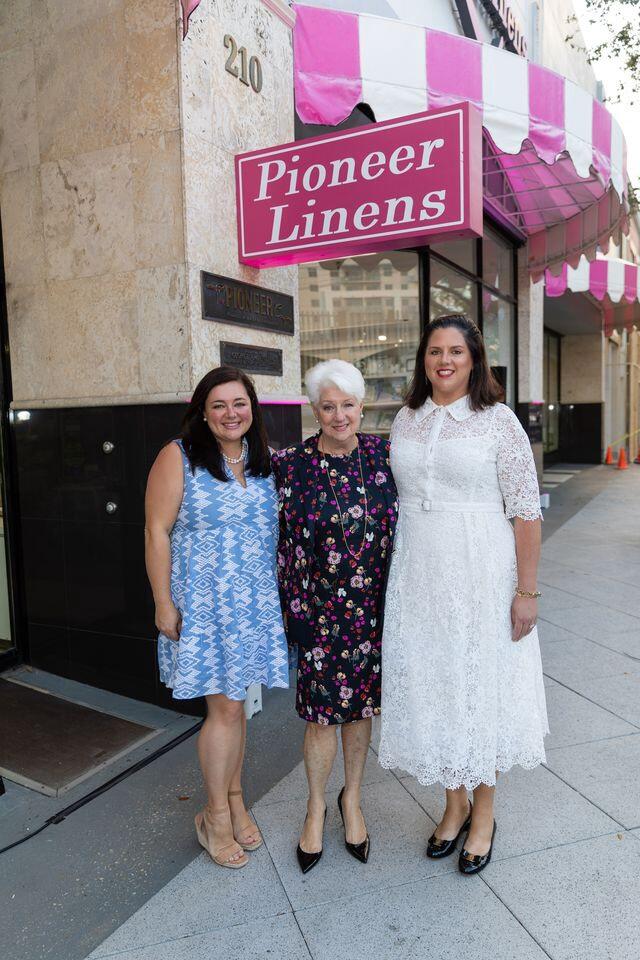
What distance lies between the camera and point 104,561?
12.4 feet

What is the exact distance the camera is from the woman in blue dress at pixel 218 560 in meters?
2.31

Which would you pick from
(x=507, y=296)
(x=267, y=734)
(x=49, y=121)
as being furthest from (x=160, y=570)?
(x=507, y=296)

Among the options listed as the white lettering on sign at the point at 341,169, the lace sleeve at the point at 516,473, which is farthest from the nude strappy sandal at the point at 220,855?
the white lettering on sign at the point at 341,169

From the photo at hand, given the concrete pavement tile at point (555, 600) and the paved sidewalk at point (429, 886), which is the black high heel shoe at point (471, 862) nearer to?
the paved sidewalk at point (429, 886)

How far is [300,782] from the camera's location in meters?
2.97

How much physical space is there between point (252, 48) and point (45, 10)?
1.09m

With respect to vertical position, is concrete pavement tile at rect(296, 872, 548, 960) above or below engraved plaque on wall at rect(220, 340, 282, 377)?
below

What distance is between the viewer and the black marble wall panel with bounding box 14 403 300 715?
11.9ft

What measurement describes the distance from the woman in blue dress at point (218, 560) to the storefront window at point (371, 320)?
3560 mm

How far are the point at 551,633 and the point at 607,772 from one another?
6.30 ft

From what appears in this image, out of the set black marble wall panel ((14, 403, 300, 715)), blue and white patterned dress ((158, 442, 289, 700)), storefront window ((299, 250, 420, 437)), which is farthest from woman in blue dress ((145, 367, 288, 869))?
storefront window ((299, 250, 420, 437))

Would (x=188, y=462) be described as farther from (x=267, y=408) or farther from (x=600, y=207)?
(x=600, y=207)

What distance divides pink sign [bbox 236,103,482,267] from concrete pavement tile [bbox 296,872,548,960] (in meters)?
2.54

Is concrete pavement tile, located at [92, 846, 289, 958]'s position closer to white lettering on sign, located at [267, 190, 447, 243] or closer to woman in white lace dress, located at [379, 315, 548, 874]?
woman in white lace dress, located at [379, 315, 548, 874]
